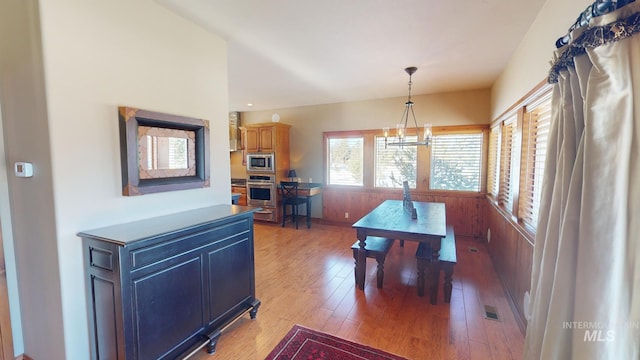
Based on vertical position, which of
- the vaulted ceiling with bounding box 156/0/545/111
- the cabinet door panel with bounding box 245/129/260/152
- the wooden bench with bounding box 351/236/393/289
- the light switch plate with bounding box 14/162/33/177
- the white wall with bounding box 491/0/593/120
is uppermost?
the vaulted ceiling with bounding box 156/0/545/111

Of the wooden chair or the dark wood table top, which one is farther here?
the wooden chair

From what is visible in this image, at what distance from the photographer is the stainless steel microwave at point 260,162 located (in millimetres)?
5949

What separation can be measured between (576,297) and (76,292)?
101 inches

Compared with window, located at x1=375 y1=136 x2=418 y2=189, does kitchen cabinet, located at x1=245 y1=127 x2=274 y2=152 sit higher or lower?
higher

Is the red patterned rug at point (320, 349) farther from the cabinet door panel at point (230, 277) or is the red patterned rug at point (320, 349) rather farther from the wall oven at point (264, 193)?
the wall oven at point (264, 193)

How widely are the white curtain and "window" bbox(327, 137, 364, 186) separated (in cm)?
462

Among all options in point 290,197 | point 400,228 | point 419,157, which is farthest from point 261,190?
point 400,228

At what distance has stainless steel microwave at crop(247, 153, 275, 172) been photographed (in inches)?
234

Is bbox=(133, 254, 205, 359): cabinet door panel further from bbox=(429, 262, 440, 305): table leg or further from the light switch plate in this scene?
bbox=(429, 262, 440, 305): table leg

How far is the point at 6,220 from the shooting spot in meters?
1.83

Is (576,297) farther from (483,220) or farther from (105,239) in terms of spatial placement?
(483,220)

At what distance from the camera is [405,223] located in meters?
3.07

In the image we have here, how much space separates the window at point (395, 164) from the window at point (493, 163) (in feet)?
3.98

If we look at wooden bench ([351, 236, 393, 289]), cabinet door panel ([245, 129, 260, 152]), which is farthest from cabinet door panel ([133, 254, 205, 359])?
cabinet door panel ([245, 129, 260, 152])
